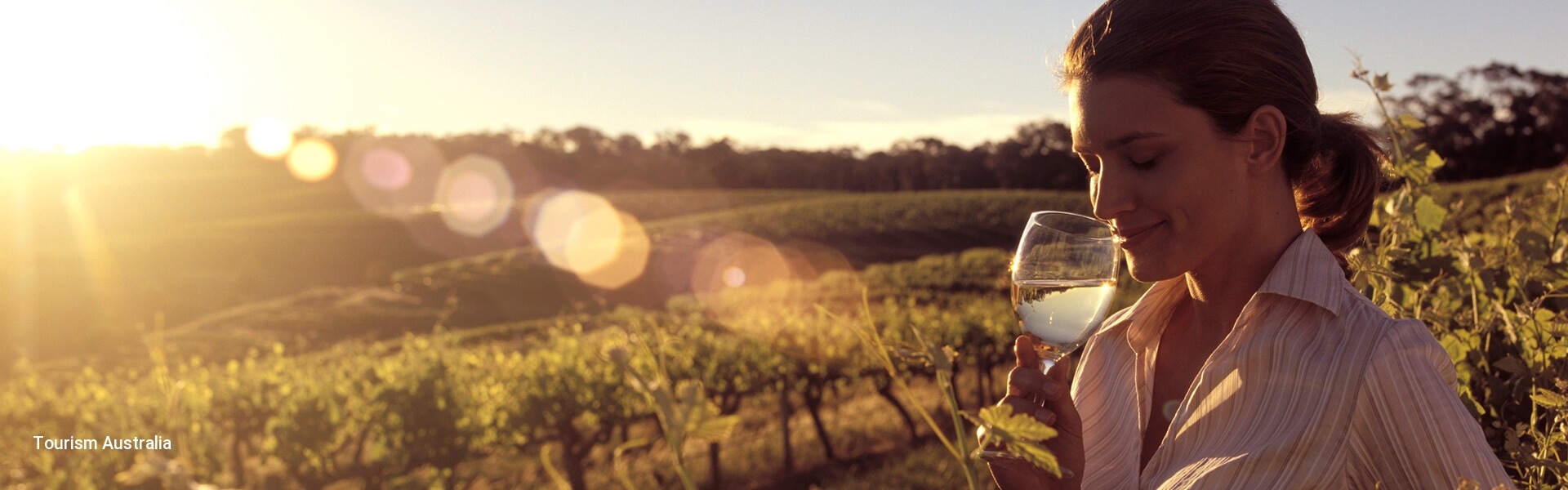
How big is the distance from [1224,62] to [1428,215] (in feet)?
4.77

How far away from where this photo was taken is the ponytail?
1.73m

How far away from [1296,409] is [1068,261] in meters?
0.49

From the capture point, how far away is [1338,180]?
1780mm

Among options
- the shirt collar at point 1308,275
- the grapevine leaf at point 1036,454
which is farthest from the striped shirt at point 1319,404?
the grapevine leaf at point 1036,454

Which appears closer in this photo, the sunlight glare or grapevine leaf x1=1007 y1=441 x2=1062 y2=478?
grapevine leaf x1=1007 y1=441 x2=1062 y2=478

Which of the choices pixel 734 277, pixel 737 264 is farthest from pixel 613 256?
pixel 734 277

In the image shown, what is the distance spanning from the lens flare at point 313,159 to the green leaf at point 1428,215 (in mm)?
78383

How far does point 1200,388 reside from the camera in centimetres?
143

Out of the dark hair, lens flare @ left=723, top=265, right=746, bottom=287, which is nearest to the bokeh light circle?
lens flare @ left=723, top=265, right=746, bottom=287

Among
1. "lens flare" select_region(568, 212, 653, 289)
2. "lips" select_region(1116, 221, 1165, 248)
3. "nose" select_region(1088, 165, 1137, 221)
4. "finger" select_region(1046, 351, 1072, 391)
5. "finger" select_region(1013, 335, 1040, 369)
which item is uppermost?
"nose" select_region(1088, 165, 1137, 221)

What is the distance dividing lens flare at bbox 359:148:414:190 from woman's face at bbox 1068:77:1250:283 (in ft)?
257

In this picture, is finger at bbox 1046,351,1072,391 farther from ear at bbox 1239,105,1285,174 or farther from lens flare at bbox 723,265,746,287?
lens flare at bbox 723,265,746,287

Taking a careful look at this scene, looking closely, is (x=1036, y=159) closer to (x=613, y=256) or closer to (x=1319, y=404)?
(x=613, y=256)

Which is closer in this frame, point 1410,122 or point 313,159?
point 1410,122
